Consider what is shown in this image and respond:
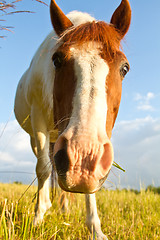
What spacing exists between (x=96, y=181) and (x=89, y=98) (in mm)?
629

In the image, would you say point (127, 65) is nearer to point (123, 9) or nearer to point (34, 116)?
point (123, 9)

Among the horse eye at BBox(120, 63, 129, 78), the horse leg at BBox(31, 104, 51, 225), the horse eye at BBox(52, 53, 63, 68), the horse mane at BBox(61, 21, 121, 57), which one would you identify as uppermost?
the horse mane at BBox(61, 21, 121, 57)

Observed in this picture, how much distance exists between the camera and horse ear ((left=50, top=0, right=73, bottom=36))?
8.38 ft

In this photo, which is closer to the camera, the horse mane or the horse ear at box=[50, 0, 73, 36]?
the horse mane

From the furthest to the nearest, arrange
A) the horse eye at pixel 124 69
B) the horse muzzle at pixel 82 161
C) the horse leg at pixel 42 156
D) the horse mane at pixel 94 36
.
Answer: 1. the horse leg at pixel 42 156
2. the horse eye at pixel 124 69
3. the horse mane at pixel 94 36
4. the horse muzzle at pixel 82 161

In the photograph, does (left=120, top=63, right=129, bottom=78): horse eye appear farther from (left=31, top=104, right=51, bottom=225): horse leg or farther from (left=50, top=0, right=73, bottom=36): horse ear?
(left=31, top=104, right=51, bottom=225): horse leg

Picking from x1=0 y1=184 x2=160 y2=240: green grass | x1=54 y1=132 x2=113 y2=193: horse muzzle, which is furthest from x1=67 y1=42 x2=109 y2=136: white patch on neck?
x1=0 y1=184 x2=160 y2=240: green grass

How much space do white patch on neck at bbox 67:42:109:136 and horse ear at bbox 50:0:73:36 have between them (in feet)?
1.88

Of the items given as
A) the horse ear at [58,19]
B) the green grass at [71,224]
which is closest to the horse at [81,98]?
the horse ear at [58,19]

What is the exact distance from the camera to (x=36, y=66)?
11.1 feet

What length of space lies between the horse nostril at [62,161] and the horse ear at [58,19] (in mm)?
1584

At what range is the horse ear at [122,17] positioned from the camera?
255 centimetres

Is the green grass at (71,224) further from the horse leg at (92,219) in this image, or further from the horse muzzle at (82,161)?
the horse muzzle at (82,161)

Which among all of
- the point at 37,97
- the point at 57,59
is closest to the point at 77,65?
the point at 57,59
